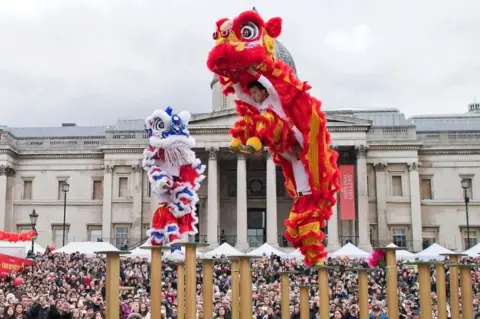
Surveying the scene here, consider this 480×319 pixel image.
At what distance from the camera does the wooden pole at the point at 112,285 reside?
6.68 m

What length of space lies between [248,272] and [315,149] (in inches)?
89.3

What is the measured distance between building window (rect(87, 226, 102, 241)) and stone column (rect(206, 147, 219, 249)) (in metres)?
10.1

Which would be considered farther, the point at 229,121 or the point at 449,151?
the point at 449,151

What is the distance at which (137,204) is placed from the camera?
50.3 metres

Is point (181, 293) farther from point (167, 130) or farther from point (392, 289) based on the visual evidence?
point (167, 130)

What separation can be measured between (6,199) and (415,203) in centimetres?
3119

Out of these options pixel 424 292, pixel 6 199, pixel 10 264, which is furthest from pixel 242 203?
pixel 424 292

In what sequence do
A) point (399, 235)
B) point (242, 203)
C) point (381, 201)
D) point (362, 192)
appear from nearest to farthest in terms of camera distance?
point (242, 203) → point (362, 192) → point (399, 235) → point (381, 201)

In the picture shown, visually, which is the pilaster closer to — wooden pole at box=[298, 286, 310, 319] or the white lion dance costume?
the white lion dance costume

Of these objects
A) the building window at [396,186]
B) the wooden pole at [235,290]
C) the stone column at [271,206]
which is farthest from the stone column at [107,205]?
the wooden pole at [235,290]

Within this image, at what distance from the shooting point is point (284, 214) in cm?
5062

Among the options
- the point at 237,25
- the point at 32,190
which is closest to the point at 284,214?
the point at 32,190

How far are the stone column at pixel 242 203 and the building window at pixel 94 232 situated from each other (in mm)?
12291

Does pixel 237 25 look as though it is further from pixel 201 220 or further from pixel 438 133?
pixel 438 133
